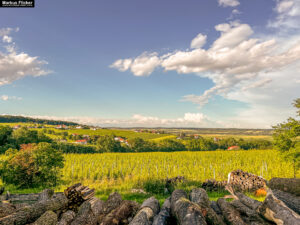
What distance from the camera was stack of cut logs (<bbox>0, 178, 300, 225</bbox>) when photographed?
6090mm

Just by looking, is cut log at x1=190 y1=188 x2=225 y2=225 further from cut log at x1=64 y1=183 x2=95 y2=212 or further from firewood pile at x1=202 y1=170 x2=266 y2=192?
firewood pile at x1=202 y1=170 x2=266 y2=192

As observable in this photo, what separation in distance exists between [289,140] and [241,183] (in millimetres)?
7140

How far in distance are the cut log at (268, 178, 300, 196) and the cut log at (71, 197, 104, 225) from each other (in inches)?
351

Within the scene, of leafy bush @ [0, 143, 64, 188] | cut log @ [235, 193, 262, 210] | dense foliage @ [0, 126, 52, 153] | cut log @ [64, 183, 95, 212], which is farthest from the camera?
dense foliage @ [0, 126, 52, 153]

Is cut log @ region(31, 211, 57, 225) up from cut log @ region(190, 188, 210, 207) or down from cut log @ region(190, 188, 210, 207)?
down

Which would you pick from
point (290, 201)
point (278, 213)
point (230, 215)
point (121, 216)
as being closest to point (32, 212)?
point (121, 216)

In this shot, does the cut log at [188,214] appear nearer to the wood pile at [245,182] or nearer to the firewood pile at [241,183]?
the firewood pile at [241,183]

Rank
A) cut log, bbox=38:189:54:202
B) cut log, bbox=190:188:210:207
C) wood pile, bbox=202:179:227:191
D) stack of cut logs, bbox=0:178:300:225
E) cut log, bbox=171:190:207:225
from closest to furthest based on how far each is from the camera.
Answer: cut log, bbox=171:190:207:225
stack of cut logs, bbox=0:178:300:225
cut log, bbox=190:188:210:207
cut log, bbox=38:189:54:202
wood pile, bbox=202:179:227:191

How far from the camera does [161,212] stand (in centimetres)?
702

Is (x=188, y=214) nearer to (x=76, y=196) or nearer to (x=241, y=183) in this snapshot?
(x=76, y=196)

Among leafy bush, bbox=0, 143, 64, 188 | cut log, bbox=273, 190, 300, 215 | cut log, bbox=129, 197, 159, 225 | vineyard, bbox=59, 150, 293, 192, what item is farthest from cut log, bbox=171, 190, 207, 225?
leafy bush, bbox=0, 143, 64, 188

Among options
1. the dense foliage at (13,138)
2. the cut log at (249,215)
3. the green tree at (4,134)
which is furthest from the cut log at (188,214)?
the green tree at (4,134)

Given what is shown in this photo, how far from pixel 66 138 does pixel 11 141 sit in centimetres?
4306

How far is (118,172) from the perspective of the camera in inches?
967
